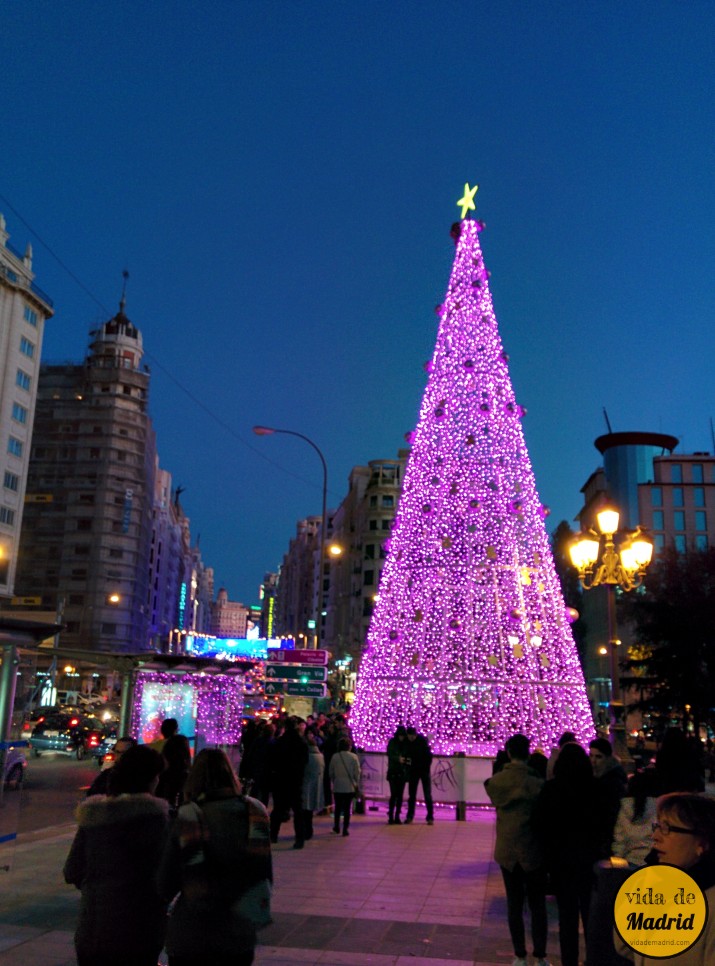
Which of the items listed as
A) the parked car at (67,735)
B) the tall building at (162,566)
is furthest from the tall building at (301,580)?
the parked car at (67,735)

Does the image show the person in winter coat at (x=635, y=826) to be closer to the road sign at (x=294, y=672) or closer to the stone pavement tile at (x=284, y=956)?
the stone pavement tile at (x=284, y=956)

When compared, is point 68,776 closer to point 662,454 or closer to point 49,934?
point 49,934

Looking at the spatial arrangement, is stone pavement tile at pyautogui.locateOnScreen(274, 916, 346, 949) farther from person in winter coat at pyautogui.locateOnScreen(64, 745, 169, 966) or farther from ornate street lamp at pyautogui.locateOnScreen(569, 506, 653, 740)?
ornate street lamp at pyautogui.locateOnScreen(569, 506, 653, 740)

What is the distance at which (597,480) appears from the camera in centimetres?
9981

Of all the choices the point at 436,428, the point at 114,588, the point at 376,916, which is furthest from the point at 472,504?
the point at 114,588

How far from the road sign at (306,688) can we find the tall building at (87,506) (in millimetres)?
55026

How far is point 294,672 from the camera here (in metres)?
21.6

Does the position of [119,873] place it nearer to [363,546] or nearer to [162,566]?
[363,546]

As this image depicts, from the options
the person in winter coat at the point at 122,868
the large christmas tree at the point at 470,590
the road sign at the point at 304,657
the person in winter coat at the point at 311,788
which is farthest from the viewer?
the road sign at the point at 304,657

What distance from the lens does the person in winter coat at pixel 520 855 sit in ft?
21.4

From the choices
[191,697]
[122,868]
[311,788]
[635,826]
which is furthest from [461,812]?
[122,868]

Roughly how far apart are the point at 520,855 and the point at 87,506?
238 feet

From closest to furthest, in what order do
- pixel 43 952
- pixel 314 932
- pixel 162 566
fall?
pixel 43 952
pixel 314 932
pixel 162 566

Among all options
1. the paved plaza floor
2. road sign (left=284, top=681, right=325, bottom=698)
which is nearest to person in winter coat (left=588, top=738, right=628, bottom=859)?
the paved plaza floor
